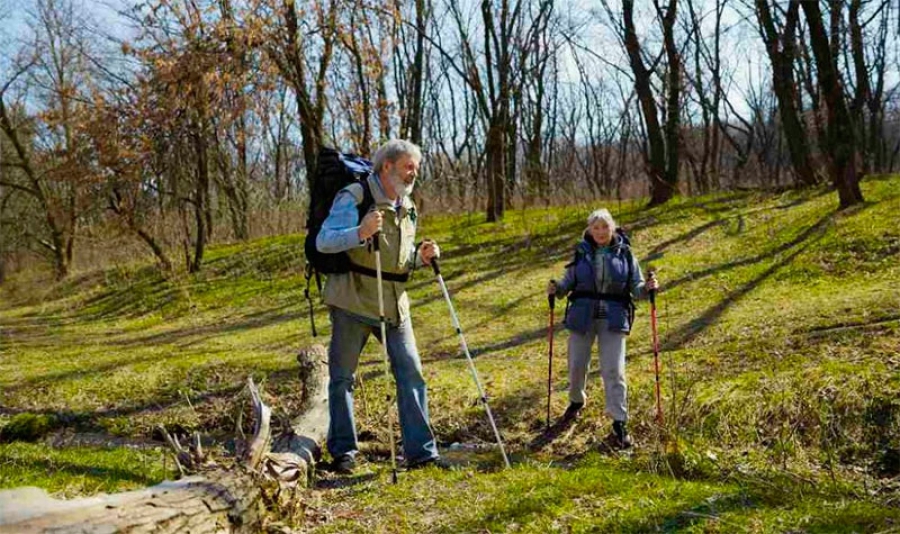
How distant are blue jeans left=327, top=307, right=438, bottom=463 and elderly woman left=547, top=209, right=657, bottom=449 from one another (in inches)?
→ 67.2

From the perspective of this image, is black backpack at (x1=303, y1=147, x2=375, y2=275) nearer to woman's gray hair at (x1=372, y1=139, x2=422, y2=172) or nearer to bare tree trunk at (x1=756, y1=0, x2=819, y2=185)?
woman's gray hair at (x1=372, y1=139, x2=422, y2=172)

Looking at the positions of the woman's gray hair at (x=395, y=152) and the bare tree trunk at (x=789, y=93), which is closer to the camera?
the woman's gray hair at (x=395, y=152)

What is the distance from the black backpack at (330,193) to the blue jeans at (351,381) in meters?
0.37

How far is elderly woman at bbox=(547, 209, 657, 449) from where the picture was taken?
20.9 ft

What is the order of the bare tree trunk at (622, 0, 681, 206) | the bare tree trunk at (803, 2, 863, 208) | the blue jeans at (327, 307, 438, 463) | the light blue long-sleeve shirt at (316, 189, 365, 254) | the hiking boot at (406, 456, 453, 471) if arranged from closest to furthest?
the light blue long-sleeve shirt at (316, 189, 365, 254)
the blue jeans at (327, 307, 438, 463)
the hiking boot at (406, 456, 453, 471)
the bare tree trunk at (803, 2, 863, 208)
the bare tree trunk at (622, 0, 681, 206)

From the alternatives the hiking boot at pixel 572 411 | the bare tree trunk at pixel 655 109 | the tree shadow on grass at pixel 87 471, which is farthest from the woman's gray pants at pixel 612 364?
the bare tree trunk at pixel 655 109

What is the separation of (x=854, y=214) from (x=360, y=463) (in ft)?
36.8

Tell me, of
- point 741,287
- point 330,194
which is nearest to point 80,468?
point 330,194

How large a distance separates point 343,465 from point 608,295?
267 cm

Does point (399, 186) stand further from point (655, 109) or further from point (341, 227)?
point (655, 109)

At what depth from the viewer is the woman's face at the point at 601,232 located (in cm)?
637

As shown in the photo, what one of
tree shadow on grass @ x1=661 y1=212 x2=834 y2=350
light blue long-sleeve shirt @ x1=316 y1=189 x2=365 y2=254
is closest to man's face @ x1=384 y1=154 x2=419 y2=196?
light blue long-sleeve shirt @ x1=316 y1=189 x2=365 y2=254

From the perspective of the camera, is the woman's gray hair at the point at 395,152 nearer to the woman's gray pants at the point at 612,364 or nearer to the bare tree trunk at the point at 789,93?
the woman's gray pants at the point at 612,364

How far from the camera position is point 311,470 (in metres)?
5.46
